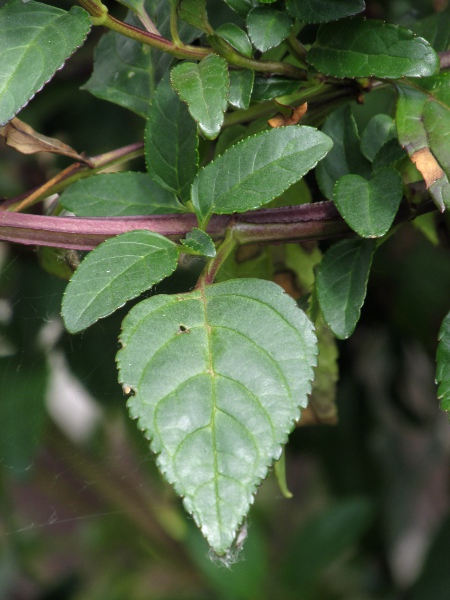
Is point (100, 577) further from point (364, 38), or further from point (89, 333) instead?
point (364, 38)

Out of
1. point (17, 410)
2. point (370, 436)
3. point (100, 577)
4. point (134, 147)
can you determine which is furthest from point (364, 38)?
point (100, 577)

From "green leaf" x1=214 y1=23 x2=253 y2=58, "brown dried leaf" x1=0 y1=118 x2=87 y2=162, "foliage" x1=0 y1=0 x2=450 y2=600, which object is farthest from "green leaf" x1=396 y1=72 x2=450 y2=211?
"brown dried leaf" x1=0 y1=118 x2=87 y2=162

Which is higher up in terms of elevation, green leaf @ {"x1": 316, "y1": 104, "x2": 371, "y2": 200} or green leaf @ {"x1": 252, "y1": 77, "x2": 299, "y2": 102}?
green leaf @ {"x1": 252, "y1": 77, "x2": 299, "y2": 102}

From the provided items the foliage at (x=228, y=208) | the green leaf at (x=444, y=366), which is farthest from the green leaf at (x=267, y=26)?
the green leaf at (x=444, y=366)

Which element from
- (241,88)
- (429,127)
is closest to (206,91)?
(241,88)

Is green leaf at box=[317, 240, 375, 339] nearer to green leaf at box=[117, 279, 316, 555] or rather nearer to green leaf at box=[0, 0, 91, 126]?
green leaf at box=[117, 279, 316, 555]

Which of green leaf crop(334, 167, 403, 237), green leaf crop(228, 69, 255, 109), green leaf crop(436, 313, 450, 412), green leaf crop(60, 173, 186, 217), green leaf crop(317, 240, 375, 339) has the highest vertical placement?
green leaf crop(228, 69, 255, 109)

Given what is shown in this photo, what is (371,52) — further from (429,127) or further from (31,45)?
(31,45)

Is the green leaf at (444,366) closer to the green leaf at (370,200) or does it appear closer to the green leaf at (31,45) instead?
the green leaf at (370,200)
